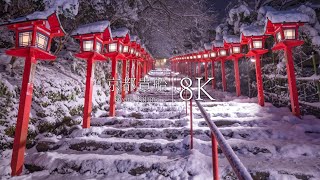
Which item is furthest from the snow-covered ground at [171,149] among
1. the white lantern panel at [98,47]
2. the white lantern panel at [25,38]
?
the white lantern panel at [25,38]

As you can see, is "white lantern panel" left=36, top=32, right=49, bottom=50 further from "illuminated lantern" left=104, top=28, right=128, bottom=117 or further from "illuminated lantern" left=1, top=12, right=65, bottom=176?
"illuminated lantern" left=104, top=28, right=128, bottom=117

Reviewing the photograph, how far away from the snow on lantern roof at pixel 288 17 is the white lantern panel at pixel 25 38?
6768 mm

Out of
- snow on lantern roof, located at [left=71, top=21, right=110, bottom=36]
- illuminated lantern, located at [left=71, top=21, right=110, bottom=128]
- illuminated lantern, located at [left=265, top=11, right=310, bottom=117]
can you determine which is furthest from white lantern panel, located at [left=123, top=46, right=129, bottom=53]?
illuminated lantern, located at [left=265, top=11, right=310, bottom=117]

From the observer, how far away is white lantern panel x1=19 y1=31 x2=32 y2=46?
3.55m

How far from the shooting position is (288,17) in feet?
18.5

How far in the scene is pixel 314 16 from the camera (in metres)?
7.52

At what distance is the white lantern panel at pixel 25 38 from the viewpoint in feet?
→ 11.6

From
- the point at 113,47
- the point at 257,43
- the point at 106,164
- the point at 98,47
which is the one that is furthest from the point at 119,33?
the point at 257,43

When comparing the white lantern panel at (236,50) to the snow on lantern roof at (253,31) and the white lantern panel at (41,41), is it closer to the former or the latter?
the snow on lantern roof at (253,31)

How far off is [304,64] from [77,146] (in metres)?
9.61

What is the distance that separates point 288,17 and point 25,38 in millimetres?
7241

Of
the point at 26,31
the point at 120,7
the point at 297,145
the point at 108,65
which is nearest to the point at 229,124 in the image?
the point at 297,145

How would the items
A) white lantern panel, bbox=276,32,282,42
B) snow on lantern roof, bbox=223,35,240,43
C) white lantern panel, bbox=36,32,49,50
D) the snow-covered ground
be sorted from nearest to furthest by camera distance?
the snow-covered ground < white lantern panel, bbox=36,32,49,50 < white lantern panel, bbox=276,32,282,42 < snow on lantern roof, bbox=223,35,240,43

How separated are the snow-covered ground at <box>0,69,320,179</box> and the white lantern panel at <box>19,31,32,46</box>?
2.38m
